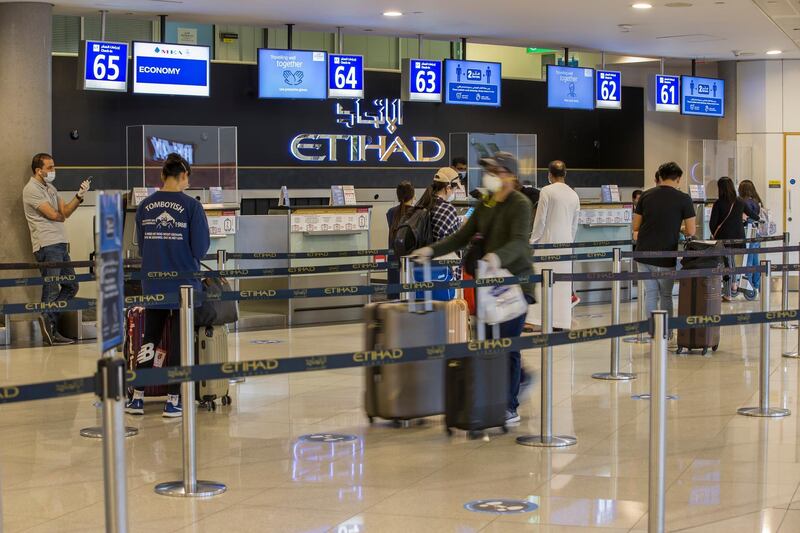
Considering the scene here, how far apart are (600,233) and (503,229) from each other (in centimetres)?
847

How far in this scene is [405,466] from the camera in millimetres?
5879

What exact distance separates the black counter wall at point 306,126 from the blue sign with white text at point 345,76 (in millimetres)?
2388

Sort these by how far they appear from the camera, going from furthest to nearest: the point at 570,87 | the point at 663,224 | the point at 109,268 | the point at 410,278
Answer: the point at 570,87
the point at 663,224
the point at 410,278
the point at 109,268

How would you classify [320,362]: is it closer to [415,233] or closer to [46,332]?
[415,233]

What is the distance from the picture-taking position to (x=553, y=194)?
10281 mm

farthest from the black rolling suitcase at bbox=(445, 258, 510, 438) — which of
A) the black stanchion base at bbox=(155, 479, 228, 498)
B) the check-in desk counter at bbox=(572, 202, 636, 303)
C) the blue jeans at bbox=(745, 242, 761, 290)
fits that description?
the blue jeans at bbox=(745, 242, 761, 290)

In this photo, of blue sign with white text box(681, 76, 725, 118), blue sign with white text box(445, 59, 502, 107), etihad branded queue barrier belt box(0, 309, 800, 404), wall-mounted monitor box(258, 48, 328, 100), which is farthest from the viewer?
blue sign with white text box(681, 76, 725, 118)

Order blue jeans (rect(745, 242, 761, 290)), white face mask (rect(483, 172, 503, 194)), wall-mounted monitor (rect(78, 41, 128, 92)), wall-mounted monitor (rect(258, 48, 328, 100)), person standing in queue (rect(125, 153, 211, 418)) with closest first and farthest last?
white face mask (rect(483, 172, 503, 194)), person standing in queue (rect(125, 153, 211, 418)), wall-mounted monitor (rect(78, 41, 128, 92)), wall-mounted monitor (rect(258, 48, 328, 100)), blue jeans (rect(745, 242, 761, 290))

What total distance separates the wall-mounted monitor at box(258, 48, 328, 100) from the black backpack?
19.3 feet

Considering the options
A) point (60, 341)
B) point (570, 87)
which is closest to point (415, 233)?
point (60, 341)

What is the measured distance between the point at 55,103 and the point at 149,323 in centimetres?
871

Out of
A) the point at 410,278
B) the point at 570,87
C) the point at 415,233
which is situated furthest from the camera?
the point at 570,87

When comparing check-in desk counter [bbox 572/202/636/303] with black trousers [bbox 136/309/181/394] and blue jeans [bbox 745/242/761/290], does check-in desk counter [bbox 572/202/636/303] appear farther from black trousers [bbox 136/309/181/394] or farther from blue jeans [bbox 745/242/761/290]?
black trousers [bbox 136/309/181/394]

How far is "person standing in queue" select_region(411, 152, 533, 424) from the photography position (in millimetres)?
6516
